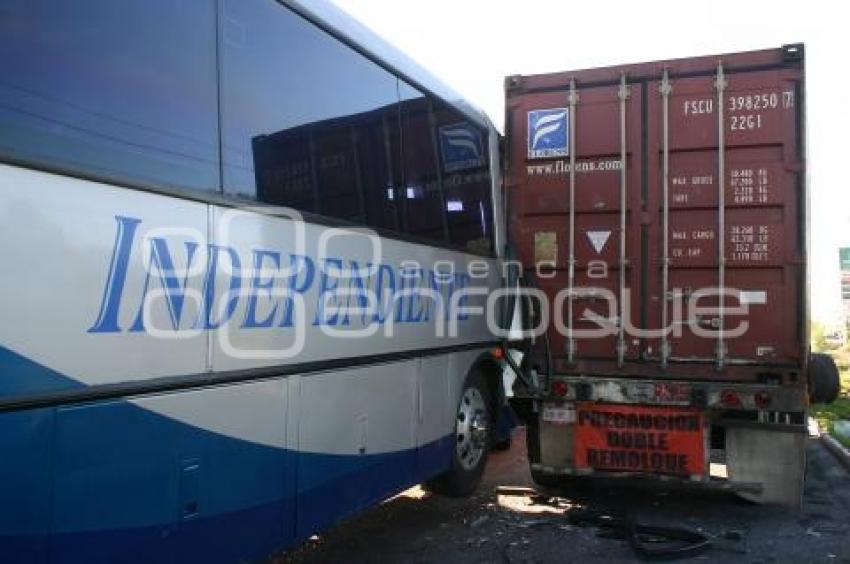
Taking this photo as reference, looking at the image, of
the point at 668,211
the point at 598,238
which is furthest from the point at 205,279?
the point at 668,211

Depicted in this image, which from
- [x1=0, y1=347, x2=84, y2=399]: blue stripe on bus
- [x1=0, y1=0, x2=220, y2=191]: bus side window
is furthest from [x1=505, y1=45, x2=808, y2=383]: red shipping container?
[x1=0, y1=347, x2=84, y2=399]: blue stripe on bus

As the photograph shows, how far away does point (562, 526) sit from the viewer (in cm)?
629

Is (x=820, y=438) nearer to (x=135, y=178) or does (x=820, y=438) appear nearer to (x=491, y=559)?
(x=491, y=559)

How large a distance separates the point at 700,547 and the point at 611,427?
3.91ft

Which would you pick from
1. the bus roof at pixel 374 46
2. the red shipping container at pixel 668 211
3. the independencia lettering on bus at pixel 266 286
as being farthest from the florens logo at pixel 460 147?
the independencia lettering on bus at pixel 266 286

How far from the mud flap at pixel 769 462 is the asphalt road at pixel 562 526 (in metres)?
0.24

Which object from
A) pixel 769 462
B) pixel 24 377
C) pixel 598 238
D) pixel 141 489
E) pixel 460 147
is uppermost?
pixel 460 147

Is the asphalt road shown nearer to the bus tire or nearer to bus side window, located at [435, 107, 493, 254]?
the bus tire

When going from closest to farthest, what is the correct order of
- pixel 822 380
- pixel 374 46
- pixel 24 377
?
pixel 24 377 < pixel 374 46 < pixel 822 380

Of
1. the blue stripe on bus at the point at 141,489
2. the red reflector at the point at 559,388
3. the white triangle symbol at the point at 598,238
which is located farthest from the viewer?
the white triangle symbol at the point at 598,238

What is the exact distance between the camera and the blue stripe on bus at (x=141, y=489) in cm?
273

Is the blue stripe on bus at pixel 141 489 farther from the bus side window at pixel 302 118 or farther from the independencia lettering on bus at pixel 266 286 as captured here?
the bus side window at pixel 302 118

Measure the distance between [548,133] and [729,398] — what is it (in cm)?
245

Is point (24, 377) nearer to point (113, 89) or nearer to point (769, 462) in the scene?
point (113, 89)
